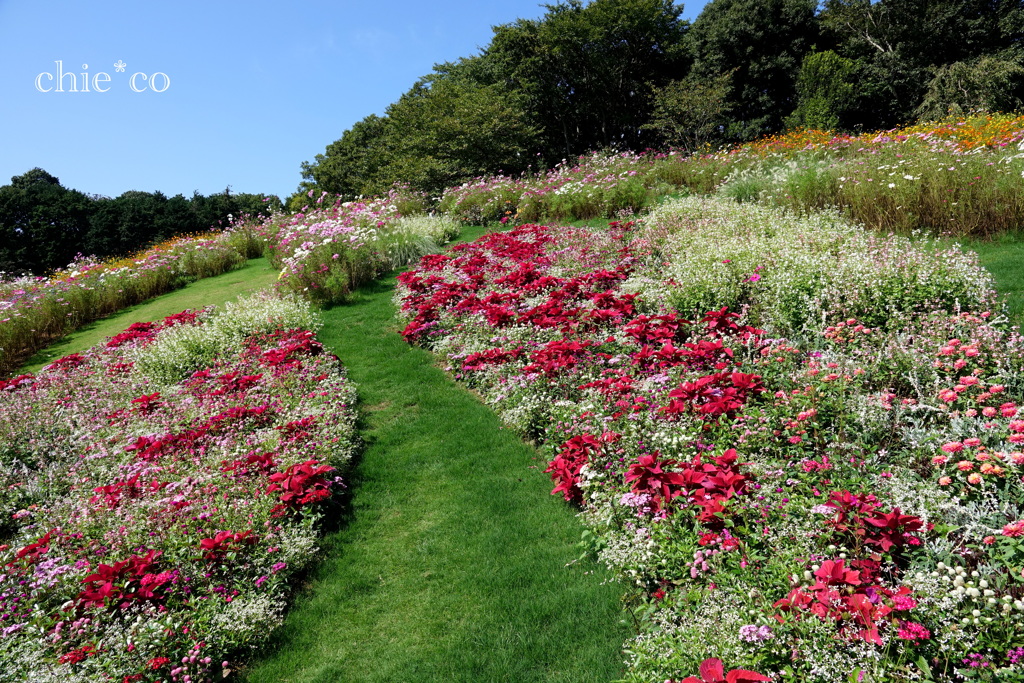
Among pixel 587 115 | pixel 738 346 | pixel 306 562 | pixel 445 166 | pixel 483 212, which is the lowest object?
pixel 306 562

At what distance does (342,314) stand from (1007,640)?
30.7 feet

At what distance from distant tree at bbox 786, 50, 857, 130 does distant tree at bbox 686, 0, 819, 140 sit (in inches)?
102

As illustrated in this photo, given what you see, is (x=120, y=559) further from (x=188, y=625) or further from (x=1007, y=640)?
(x=1007, y=640)

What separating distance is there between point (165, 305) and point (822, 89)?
3055cm

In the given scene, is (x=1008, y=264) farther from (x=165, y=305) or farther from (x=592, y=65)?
(x=592, y=65)

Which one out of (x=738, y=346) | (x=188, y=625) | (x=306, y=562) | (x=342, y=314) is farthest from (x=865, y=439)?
(x=342, y=314)

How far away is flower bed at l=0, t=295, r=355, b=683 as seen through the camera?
316 cm

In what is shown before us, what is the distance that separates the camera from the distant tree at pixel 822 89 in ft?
87.4

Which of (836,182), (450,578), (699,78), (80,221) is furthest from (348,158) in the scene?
(450,578)

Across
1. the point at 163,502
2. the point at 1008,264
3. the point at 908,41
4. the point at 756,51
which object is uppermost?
the point at 756,51

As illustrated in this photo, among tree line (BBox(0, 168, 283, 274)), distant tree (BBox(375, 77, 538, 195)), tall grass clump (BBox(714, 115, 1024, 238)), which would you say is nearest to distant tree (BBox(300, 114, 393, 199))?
tree line (BBox(0, 168, 283, 274))

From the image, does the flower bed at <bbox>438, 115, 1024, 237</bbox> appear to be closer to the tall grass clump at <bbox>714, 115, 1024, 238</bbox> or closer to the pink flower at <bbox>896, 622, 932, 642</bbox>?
the tall grass clump at <bbox>714, 115, 1024, 238</bbox>

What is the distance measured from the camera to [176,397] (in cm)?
647

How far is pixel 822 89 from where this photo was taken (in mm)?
27547
